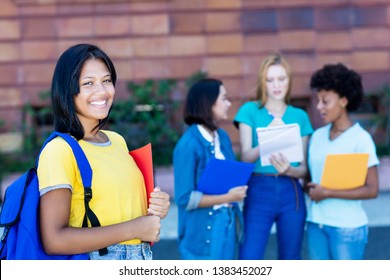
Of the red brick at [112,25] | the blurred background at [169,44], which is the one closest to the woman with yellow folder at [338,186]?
the blurred background at [169,44]

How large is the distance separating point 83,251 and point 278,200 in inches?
77.8

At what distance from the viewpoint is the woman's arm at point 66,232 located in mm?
2035

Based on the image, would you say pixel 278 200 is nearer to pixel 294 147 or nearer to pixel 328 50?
pixel 294 147

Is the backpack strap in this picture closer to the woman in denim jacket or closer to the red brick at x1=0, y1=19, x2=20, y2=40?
the woman in denim jacket

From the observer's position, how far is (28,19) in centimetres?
842

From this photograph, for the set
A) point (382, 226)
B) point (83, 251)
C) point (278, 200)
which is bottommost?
point (382, 226)

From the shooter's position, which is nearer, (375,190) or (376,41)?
(375,190)

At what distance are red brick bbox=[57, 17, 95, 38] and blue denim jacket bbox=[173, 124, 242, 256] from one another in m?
5.14

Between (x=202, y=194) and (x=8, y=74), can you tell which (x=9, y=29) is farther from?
(x=202, y=194)

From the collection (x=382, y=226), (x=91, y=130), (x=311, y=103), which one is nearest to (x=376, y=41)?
(x=311, y=103)

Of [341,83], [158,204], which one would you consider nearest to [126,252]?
[158,204]

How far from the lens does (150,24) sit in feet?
27.7

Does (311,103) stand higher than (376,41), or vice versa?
(376,41)

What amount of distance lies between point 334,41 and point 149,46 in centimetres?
266
